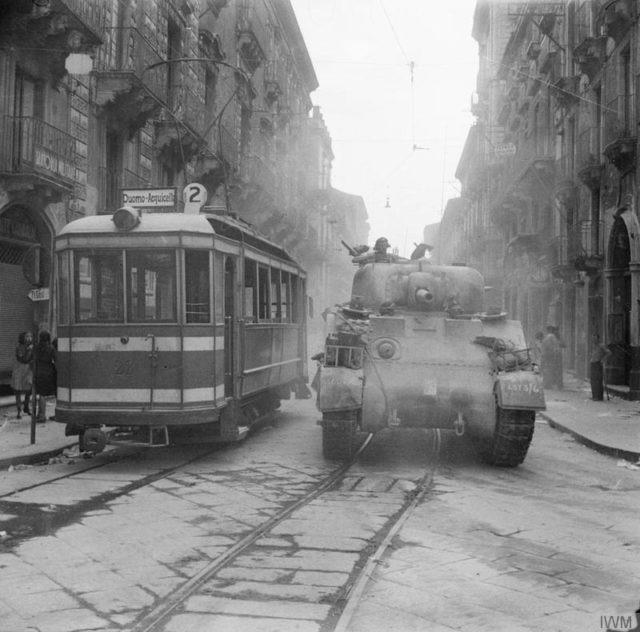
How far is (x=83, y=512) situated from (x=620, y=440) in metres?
7.68

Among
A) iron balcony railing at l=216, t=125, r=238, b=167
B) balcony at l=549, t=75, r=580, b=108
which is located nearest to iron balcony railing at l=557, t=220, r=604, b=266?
balcony at l=549, t=75, r=580, b=108

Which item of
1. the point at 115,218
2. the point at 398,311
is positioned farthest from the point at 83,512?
the point at 398,311

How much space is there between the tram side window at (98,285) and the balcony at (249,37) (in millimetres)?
21730

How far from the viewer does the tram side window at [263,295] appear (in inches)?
437

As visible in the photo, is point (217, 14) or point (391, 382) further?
point (217, 14)

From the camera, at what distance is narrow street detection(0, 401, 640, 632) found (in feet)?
13.7

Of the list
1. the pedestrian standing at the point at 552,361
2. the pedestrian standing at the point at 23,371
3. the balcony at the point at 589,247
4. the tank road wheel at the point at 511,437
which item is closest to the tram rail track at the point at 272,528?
the tank road wheel at the point at 511,437

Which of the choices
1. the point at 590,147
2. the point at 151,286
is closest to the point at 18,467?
the point at 151,286

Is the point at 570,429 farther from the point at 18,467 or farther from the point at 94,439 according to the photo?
the point at 18,467

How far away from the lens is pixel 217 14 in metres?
26.4

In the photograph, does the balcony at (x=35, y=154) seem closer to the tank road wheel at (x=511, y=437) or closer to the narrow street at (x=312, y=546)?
the narrow street at (x=312, y=546)

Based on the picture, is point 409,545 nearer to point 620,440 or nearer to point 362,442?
point 362,442

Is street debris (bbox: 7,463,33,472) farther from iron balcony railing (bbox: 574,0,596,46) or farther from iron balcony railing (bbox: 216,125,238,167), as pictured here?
iron balcony railing (bbox: 574,0,596,46)

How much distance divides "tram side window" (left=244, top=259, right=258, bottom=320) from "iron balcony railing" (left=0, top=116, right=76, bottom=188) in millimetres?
5157
